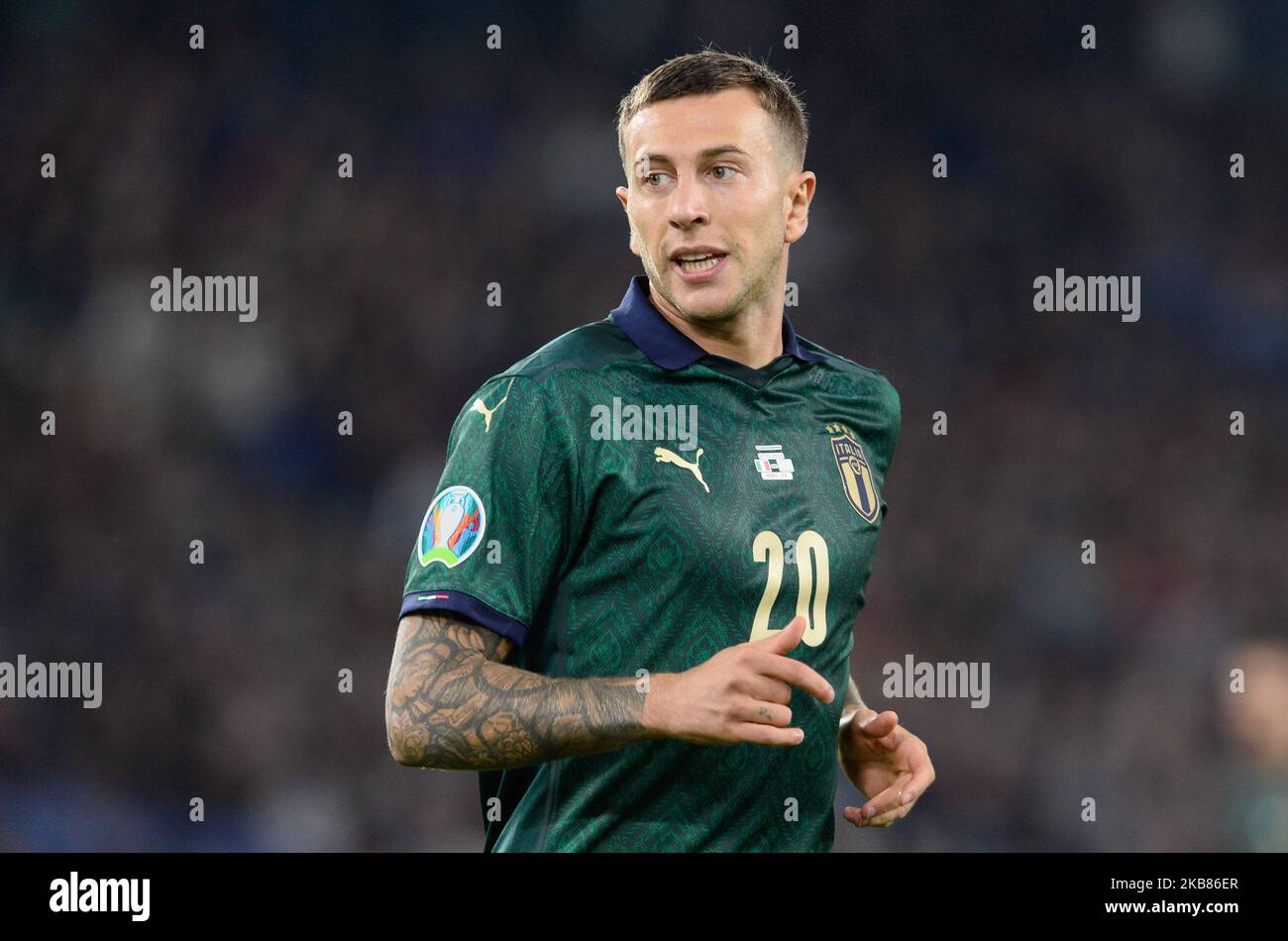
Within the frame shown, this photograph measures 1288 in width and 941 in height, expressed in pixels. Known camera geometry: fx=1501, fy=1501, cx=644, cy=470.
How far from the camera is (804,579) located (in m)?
2.74

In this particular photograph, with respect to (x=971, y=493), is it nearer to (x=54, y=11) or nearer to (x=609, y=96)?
(x=609, y=96)

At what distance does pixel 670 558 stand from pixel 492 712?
1.41 feet

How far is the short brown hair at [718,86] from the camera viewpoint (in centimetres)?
286

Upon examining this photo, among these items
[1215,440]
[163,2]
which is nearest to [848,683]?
[1215,440]

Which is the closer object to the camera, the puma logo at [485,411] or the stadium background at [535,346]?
the puma logo at [485,411]

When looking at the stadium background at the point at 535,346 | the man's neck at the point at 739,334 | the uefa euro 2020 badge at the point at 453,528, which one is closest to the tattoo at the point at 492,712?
→ the uefa euro 2020 badge at the point at 453,528

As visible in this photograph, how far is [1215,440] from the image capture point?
282 inches

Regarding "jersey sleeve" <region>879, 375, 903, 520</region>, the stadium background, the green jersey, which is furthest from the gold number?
the stadium background

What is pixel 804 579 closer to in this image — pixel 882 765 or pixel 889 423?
pixel 882 765

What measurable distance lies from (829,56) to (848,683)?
5098mm

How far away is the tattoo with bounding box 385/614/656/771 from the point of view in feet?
7.89

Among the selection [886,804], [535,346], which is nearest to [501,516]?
[886,804]

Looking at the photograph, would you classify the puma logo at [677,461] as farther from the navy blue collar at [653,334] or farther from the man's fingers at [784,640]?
the man's fingers at [784,640]
